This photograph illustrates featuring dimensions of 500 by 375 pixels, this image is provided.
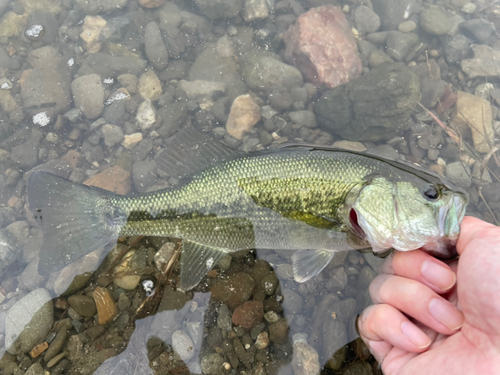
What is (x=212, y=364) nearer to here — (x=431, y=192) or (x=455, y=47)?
(x=431, y=192)

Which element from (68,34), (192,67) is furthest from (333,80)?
(68,34)

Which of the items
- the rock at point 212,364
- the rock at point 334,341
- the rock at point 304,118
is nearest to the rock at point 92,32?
the rock at point 304,118

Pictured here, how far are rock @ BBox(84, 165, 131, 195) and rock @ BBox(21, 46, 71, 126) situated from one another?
4.13 ft

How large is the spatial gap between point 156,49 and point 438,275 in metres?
4.85

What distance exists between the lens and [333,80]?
4.63 meters

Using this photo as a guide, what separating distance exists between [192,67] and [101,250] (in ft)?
10.0

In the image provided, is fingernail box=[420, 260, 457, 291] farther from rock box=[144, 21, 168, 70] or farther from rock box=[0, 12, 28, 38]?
rock box=[0, 12, 28, 38]

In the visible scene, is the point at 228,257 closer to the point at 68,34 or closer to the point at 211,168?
the point at 211,168

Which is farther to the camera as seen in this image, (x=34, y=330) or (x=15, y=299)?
(x=15, y=299)

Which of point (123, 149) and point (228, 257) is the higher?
point (123, 149)

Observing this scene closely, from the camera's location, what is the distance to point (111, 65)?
4793mm

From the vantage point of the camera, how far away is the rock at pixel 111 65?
477 centimetres

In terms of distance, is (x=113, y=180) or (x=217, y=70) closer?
(x=113, y=180)

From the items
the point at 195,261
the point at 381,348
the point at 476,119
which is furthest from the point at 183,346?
the point at 476,119
